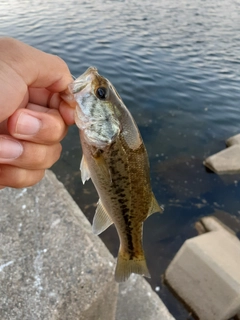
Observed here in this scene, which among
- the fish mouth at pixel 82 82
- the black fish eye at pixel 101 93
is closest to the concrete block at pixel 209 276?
the black fish eye at pixel 101 93

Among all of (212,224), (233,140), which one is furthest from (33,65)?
(233,140)

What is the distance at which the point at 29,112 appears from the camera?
2166mm

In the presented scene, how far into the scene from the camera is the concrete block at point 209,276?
15.8 ft

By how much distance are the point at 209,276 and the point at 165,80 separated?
909 cm

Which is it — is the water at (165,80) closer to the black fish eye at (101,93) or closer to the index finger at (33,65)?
the black fish eye at (101,93)

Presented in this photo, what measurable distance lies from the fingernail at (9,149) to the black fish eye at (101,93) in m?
0.66

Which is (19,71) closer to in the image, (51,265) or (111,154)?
(111,154)

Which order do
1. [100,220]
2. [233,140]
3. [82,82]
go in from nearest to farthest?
1. [82,82]
2. [100,220]
3. [233,140]

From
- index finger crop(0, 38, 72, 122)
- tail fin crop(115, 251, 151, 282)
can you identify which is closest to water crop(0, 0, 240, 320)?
tail fin crop(115, 251, 151, 282)

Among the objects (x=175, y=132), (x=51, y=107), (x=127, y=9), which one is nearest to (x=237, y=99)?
(x=175, y=132)

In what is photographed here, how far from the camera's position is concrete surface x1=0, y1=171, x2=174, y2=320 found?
3.09 m

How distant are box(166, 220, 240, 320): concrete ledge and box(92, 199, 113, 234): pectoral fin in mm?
2889

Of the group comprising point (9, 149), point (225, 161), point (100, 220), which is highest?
point (9, 149)

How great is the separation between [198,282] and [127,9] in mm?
19277
